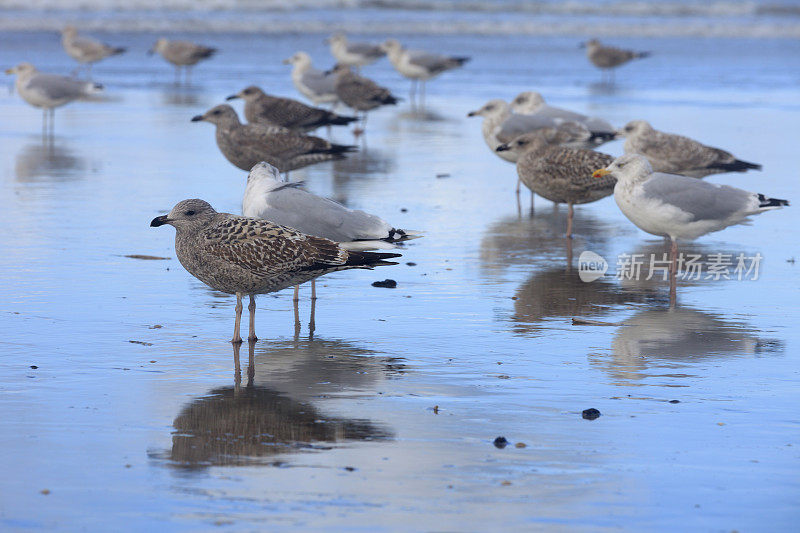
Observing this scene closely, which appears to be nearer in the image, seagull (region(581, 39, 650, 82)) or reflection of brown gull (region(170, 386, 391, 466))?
reflection of brown gull (region(170, 386, 391, 466))

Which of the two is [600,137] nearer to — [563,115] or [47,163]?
[563,115]

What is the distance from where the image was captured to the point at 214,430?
599 cm

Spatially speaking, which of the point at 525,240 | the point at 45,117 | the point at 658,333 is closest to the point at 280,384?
the point at 658,333

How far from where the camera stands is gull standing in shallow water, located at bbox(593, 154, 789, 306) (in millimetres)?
9906

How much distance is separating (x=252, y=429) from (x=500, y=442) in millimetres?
1242

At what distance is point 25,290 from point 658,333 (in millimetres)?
4644

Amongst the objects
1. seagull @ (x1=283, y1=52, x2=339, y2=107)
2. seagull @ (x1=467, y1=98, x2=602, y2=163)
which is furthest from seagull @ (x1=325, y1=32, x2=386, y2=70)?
seagull @ (x1=467, y1=98, x2=602, y2=163)

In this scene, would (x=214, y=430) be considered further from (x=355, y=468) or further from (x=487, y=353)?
(x=487, y=353)

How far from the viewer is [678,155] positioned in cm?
1380

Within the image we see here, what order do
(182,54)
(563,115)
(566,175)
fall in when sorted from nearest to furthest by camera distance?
(566,175) → (563,115) → (182,54)

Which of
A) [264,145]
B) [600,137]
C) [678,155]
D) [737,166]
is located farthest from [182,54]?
[737,166]

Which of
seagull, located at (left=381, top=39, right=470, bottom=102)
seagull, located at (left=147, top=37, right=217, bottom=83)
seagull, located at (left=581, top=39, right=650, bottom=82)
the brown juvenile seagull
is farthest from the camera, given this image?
seagull, located at (left=581, top=39, right=650, bottom=82)

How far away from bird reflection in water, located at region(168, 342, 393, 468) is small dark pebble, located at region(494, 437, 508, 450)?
53cm

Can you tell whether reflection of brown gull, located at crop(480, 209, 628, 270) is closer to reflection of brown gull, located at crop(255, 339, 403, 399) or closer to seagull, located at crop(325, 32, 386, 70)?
reflection of brown gull, located at crop(255, 339, 403, 399)
